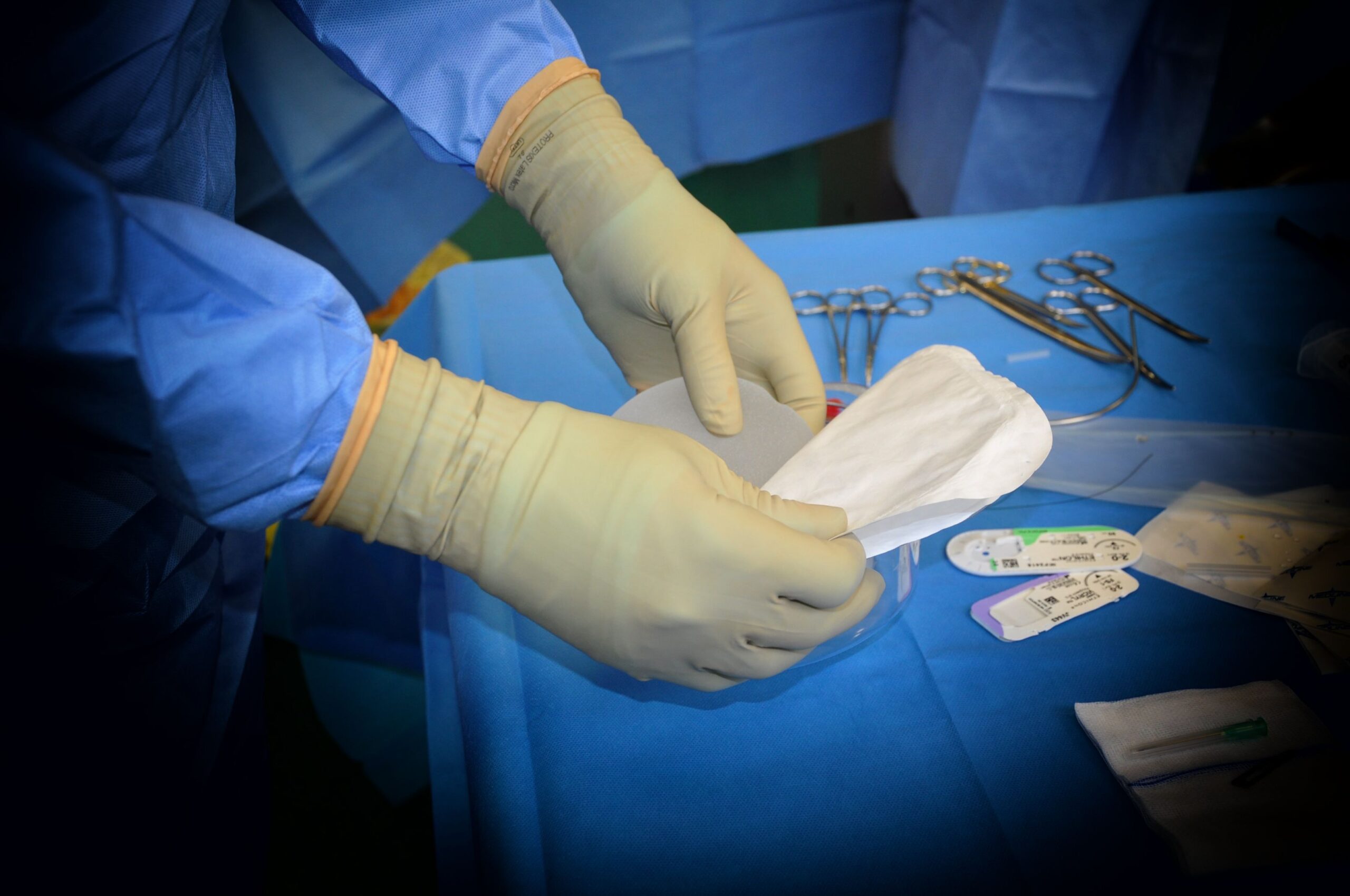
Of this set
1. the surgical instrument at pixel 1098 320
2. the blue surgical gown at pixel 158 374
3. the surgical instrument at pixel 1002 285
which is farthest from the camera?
the surgical instrument at pixel 1002 285

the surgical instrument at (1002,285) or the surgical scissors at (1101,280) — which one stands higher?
the surgical scissors at (1101,280)

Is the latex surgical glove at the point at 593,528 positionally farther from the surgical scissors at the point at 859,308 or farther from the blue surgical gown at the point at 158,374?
the surgical scissors at the point at 859,308

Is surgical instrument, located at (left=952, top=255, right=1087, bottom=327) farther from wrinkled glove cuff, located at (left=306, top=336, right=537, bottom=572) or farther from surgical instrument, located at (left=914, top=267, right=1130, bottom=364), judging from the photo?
wrinkled glove cuff, located at (left=306, top=336, right=537, bottom=572)

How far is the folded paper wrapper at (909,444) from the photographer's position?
616 millimetres

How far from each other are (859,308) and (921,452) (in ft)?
1.68

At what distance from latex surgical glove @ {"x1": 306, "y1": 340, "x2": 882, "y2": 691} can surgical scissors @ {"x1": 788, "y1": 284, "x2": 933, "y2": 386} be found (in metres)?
0.50

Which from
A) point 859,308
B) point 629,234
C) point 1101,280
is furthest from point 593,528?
point 1101,280

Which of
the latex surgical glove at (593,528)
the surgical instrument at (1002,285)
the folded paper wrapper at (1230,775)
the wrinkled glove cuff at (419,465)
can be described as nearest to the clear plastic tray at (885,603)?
the latex surgical glove at (593,528)

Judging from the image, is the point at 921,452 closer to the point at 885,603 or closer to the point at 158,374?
the point at 885,603

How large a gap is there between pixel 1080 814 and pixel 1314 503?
0.46 meters

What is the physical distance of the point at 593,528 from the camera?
0.63 metres

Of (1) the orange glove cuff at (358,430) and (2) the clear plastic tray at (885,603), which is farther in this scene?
(2) the clear plastic tray at (885,603)

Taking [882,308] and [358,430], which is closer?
[358,430]

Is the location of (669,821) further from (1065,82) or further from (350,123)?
(1065,82)
